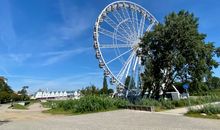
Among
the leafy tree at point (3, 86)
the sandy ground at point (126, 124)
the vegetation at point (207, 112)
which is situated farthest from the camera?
the leafy tree at point (3, 86)

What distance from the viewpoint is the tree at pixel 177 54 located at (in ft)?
89.1

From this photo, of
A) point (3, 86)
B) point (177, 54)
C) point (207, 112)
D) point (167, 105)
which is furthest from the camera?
point (3, 86)

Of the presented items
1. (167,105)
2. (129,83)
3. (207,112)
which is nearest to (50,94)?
(129,83)

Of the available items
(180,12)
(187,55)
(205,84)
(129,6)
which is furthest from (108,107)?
(129,6)

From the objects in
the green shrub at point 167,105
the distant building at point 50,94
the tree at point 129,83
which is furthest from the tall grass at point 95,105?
the distant building at point 50,94

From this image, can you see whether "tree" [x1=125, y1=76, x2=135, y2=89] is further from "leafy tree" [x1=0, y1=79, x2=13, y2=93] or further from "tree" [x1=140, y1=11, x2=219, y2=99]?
"leafy tree" [x1=0, y1=79, x2=13, y2=93]

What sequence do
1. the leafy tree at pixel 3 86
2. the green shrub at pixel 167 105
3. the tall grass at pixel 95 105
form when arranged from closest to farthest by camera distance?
the green shrub at pixel 167 105 < the tall grass at pixel 95 105 < the leafy tree at pixel 3 86

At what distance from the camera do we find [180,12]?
1195 inches

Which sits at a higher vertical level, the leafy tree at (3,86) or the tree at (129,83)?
the leafy tree at (3,86)

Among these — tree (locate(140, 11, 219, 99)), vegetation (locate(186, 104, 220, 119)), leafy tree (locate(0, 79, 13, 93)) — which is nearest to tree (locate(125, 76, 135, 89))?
tree (locate(140, 11, 219, 99))

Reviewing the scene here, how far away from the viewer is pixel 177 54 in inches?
1078

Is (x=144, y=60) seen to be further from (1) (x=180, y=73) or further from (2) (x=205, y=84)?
(2) (x=205, y=84)

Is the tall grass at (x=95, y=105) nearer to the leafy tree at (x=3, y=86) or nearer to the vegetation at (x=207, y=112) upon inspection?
the vegetation at (x=207, y=112)

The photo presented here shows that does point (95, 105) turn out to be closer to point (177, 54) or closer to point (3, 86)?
point (177, 54)
